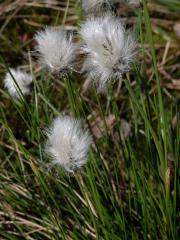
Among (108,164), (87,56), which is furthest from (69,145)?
(108,164)

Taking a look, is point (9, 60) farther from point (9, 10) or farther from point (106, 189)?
point (106, 189)

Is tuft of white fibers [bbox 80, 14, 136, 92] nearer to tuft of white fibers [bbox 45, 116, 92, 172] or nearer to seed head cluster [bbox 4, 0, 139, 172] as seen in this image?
seed head cluster [bbox 4, 0, 139, 172]

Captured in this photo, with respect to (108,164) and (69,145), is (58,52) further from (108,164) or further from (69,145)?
(108,164)

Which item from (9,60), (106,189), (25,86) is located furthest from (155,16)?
(106,189)

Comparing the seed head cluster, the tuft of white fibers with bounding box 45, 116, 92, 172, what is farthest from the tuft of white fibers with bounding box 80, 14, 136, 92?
the tuft of white fibers with bounding box 45, 116, 92, 172

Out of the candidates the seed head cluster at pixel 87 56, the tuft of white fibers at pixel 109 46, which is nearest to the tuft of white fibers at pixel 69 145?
the seed head cluster at pixel 87 56

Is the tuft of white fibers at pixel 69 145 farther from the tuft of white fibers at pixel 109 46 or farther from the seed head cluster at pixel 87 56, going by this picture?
the tuft of white fibers at pixel 109 46

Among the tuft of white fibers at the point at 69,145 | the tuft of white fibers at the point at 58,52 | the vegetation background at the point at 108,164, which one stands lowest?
the vegetation background at the point at 108,164
